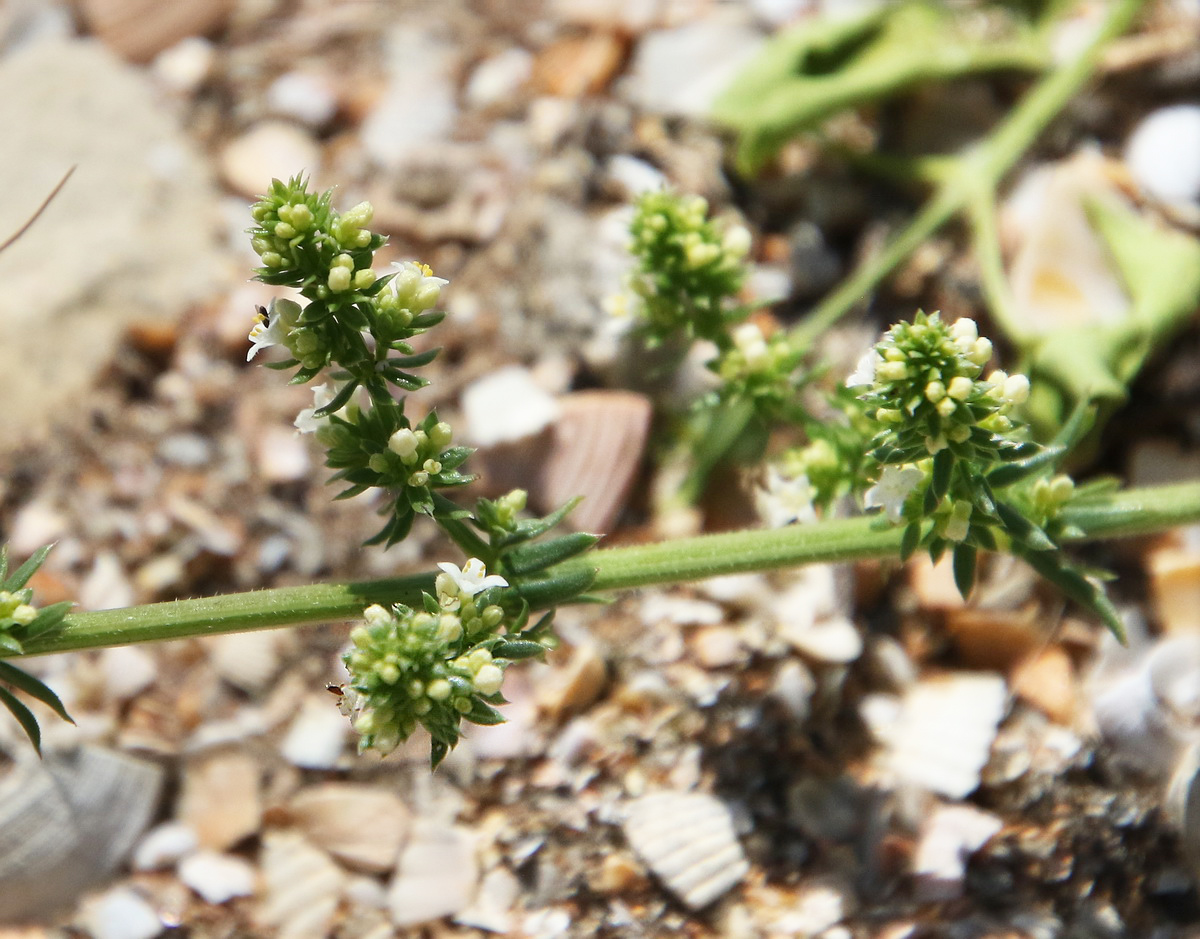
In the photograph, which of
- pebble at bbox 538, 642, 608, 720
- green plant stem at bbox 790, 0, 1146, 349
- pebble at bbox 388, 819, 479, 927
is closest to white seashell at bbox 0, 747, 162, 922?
pebble at bbox 388, 819, 479, 927

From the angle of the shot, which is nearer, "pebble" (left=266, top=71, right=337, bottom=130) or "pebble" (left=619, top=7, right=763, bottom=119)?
"pebble" (left=619, top=7, right=763, bottom=119)

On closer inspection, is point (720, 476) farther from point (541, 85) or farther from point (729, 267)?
point (541, 85)

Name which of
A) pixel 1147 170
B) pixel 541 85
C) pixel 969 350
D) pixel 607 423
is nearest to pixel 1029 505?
pixel 969 350

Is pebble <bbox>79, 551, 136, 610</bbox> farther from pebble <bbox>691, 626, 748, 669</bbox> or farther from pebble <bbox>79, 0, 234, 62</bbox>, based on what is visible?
pebble <bbox>79, 0, 234, 62</bbox>

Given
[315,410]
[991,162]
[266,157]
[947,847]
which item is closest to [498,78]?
[266,157]

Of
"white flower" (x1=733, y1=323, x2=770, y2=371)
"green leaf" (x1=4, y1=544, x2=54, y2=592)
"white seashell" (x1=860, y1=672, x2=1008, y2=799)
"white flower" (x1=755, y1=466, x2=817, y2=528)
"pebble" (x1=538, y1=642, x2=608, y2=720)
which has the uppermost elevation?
"green leaf" (x1=4, y1=544, x2=54, y2=592)

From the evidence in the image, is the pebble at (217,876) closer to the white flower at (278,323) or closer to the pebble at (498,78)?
the white flower at (278,323)

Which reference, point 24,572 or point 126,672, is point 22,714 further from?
point 126,672

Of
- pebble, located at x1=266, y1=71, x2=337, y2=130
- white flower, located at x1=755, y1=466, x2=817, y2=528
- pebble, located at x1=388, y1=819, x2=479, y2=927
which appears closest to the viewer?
white flower, located at x1=755, y1=466, x2=817, y2=528
